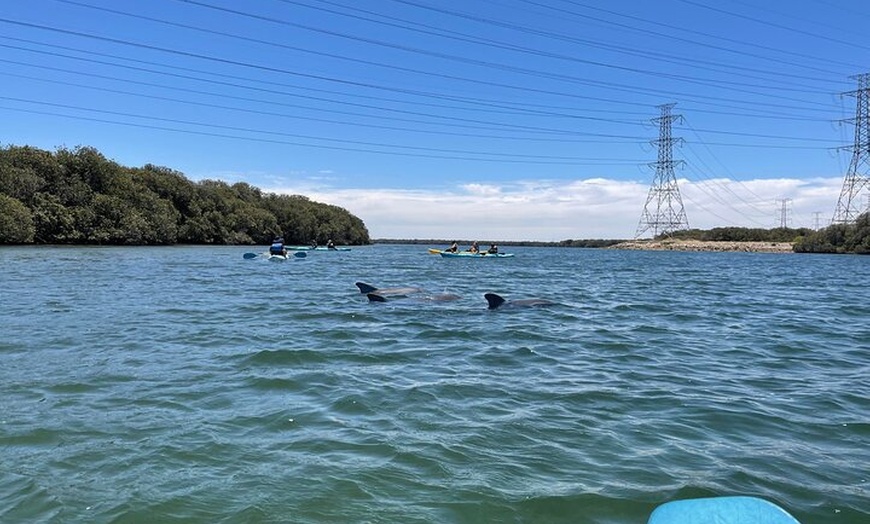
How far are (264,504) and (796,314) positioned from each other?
19103mm

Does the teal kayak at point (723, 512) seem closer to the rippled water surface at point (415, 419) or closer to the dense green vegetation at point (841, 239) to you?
the rippled water surface at point (415, 419)

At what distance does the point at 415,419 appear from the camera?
283 inches

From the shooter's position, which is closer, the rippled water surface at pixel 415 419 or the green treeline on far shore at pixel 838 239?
the rippled water surface at pixel 415 419

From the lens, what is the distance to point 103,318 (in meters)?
14.6

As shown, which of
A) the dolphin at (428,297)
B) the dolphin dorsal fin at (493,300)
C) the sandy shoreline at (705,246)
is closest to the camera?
the dolphin dorsal fin at (493,300)

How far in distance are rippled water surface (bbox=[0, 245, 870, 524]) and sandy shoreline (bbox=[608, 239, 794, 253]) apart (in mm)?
113777

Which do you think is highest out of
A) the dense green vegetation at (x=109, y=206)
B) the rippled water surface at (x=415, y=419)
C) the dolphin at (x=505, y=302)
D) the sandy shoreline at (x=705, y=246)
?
the dense green vegetation at (x=109, y=206)

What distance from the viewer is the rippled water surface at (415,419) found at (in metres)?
5.04

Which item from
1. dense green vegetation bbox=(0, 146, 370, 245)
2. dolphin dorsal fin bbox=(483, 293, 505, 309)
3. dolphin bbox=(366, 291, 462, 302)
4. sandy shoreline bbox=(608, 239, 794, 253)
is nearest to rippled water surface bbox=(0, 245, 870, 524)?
dolphin dorsal fin bbox=(483, 293, 505, 309)

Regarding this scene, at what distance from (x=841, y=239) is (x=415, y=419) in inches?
4235

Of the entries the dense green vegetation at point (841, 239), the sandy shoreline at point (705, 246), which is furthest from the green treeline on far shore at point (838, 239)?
the sandy shoreline at point (705, 246)

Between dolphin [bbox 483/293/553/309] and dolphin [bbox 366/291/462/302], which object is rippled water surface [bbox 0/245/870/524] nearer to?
dolphin [bbox 483/293/553/309]

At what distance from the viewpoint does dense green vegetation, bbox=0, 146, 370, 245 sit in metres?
65.7

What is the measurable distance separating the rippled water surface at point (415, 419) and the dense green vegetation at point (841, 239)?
90834mm
